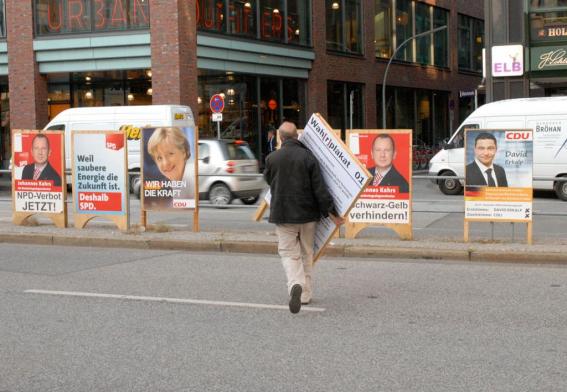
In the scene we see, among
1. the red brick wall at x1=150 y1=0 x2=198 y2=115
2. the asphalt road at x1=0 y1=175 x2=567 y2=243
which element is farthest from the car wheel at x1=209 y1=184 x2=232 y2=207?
the red brick wall at x1=150 y1=0 x2=198 y2=115

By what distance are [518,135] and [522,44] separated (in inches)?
571

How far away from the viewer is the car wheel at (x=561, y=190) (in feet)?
59.1

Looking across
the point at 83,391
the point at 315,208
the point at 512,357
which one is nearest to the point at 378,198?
the point at 315,208

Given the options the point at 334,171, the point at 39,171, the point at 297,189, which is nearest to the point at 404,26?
the point at 39,171

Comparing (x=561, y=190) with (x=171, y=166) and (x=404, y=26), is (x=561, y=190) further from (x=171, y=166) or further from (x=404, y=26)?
(x=404, y=26)

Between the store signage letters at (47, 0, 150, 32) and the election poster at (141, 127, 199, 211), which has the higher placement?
the store signage letters at (47, 0, 150, 32)

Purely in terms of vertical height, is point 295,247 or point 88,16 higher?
point 88,16

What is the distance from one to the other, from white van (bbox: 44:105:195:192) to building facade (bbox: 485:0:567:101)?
9.54m

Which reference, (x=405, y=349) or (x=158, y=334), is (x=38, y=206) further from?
(x=405, y=349)

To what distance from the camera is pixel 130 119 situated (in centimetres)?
2247

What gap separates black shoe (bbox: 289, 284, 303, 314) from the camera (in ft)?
23.6

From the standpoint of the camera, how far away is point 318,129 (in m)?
7.80

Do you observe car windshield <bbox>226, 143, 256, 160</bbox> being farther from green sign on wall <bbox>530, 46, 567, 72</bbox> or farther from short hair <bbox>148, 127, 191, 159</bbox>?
green sign on wall <bbox>530, 46, 567, 72</bbox>

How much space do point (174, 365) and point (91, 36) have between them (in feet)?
74.9
